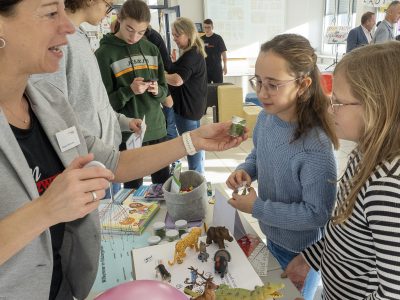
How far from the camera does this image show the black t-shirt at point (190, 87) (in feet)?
10.9

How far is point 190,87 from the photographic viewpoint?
137 inches

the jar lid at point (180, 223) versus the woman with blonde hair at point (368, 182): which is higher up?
the woman with blonde hair at point (368, 182)

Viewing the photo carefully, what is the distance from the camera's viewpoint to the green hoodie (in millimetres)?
2354

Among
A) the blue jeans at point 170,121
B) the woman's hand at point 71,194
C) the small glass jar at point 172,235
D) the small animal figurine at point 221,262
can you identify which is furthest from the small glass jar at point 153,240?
the blue jeans at point 170,121

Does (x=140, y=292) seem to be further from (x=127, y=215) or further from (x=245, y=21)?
(x=245, y=21)

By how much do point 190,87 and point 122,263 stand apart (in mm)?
2503

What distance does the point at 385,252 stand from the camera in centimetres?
77

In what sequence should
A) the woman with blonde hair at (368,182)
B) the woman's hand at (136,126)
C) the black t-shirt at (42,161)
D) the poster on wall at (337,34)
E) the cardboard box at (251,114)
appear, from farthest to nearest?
the poster on wall at (337,34), the cardboard box at (251,114), the woman's hand at (136,126), the black t-shirt at (42,161), the woman with blonde hair at (368,182)

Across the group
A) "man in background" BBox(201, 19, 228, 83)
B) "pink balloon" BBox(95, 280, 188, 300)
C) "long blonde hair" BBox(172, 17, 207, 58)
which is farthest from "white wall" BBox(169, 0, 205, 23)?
"pink balloon" BBox(95, 280, 188, 300)

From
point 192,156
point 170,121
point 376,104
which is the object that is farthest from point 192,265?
point 170,121

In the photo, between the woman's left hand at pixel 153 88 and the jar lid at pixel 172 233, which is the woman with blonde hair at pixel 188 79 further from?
the jar lid at pixel 172 233

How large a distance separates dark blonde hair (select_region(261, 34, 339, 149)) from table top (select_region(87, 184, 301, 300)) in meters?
0.47

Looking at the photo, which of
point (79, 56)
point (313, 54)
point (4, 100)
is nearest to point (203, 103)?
point (79, 56)

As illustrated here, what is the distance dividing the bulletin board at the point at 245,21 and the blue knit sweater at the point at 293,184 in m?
7.15
